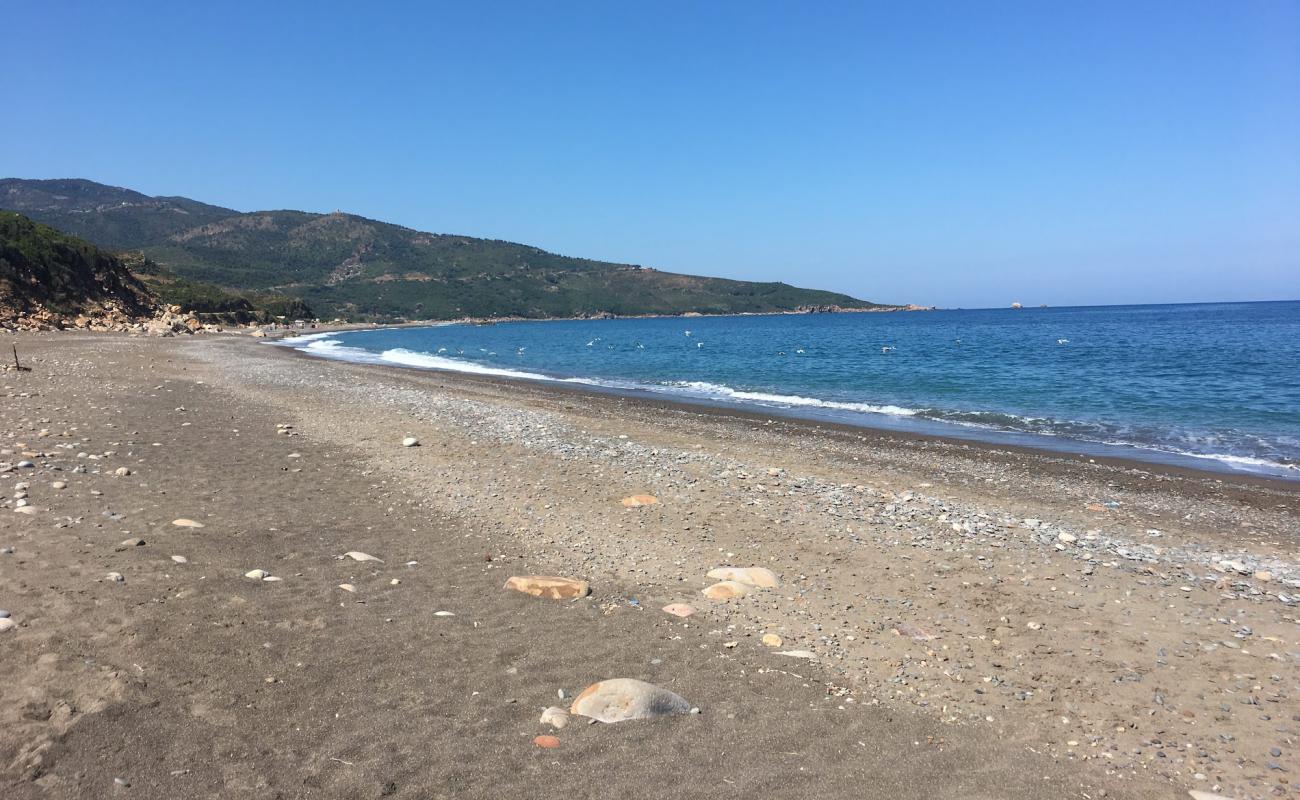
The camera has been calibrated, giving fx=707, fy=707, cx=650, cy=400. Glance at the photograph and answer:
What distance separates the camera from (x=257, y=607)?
250 inches

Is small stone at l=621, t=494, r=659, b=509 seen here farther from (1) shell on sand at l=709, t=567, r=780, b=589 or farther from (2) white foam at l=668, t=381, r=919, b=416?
(2) white foam at l=668, t=381, r=919, b=416

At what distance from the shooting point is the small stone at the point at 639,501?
35.5ft

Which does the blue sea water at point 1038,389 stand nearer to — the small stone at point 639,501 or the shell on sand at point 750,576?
the small stone at point 639,501

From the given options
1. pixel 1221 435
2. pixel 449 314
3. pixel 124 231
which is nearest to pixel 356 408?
pixel 1221 435

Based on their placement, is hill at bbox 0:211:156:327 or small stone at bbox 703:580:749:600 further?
hill at bbox 0:211:156:327

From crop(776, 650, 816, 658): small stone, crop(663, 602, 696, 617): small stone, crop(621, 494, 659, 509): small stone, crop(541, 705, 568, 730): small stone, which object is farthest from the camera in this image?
crop(621, 494, 659, 509): small stone

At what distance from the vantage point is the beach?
14.8ft

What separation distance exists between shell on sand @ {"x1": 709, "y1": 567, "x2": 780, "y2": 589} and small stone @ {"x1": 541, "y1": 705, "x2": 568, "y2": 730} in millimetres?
3163

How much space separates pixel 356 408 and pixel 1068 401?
25.2 meters

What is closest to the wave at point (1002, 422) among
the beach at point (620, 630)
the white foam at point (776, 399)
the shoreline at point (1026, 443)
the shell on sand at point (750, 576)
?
the white foam at point (776, 399)

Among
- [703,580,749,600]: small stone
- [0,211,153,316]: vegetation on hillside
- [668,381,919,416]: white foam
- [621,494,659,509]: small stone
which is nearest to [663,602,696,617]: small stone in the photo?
[703,580,749,600]: small stone

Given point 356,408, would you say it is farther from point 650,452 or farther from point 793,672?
point 793,672

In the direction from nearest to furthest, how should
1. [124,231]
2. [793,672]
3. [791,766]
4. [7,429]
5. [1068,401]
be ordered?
[791,766] < [793,672] < [7,429] < [1068,401] < [124,231]

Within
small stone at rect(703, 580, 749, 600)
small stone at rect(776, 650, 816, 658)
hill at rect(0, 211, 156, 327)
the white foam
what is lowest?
the white foam
